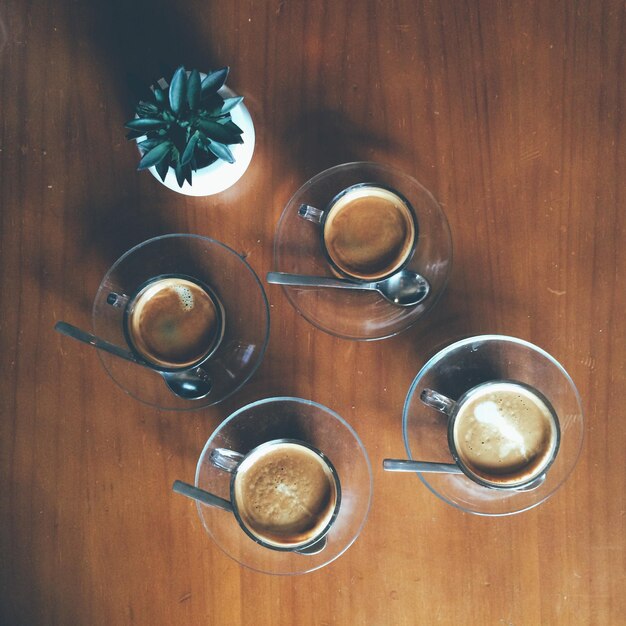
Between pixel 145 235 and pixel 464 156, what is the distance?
0.53m

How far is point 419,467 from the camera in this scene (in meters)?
0.88

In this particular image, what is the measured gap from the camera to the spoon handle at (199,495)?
0.88m

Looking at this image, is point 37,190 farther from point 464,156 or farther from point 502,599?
point 502,599

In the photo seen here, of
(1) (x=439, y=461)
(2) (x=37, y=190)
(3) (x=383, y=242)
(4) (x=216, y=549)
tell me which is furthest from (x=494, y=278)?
(2) (x=37, y=190)

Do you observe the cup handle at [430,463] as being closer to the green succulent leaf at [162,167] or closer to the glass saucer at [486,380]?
the glass saucer at [486,380]

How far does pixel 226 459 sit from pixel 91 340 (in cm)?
28

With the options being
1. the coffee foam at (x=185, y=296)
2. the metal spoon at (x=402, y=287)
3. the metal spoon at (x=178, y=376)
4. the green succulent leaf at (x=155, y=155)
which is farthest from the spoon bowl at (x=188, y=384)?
the green succulent leaf at (x=155, y=155)

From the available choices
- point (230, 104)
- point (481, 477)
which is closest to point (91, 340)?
point (230, 104)

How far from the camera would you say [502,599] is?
939mm

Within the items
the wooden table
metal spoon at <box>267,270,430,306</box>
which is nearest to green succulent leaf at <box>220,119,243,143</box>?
the wooden table

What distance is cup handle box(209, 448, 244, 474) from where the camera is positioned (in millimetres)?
927

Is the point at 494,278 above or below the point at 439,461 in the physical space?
above

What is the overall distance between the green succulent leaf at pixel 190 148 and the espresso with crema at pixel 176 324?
204 mm

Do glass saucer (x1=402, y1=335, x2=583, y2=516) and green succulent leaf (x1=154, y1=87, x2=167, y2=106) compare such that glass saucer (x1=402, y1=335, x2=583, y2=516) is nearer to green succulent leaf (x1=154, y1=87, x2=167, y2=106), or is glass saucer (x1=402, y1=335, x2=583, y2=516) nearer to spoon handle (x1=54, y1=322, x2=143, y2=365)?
spoon handle (x1=54, y1=322, x2=143, y2=365)
